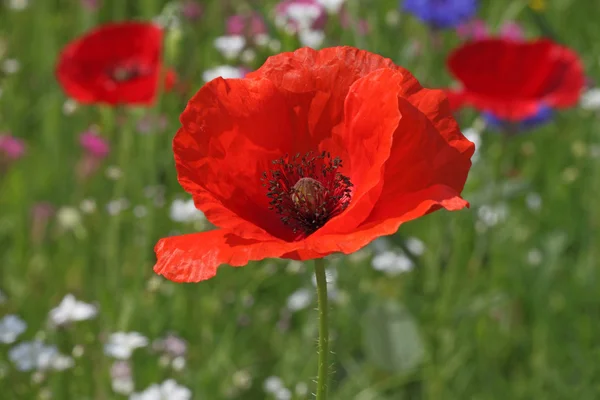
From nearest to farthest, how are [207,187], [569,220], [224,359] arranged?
[207,187] → [224,359] → [569,220]

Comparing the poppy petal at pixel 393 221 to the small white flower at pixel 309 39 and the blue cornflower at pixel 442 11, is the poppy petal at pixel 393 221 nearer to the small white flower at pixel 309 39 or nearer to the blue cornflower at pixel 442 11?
the small white flower at pixel 309 39

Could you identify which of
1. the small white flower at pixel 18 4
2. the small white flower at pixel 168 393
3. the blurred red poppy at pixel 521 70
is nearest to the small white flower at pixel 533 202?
the blurred red poppy at pixel 521 70

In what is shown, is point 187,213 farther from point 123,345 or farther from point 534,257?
point 534,257

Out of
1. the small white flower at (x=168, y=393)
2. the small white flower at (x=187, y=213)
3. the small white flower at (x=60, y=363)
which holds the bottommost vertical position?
the small white flower at (x=168, y=393)

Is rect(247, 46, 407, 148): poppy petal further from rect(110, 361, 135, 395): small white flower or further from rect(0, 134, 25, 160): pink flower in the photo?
rect(0, 134, 25, 160): pink flower

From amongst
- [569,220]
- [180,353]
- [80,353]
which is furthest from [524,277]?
[80,353]

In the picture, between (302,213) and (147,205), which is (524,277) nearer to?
(147,205)
